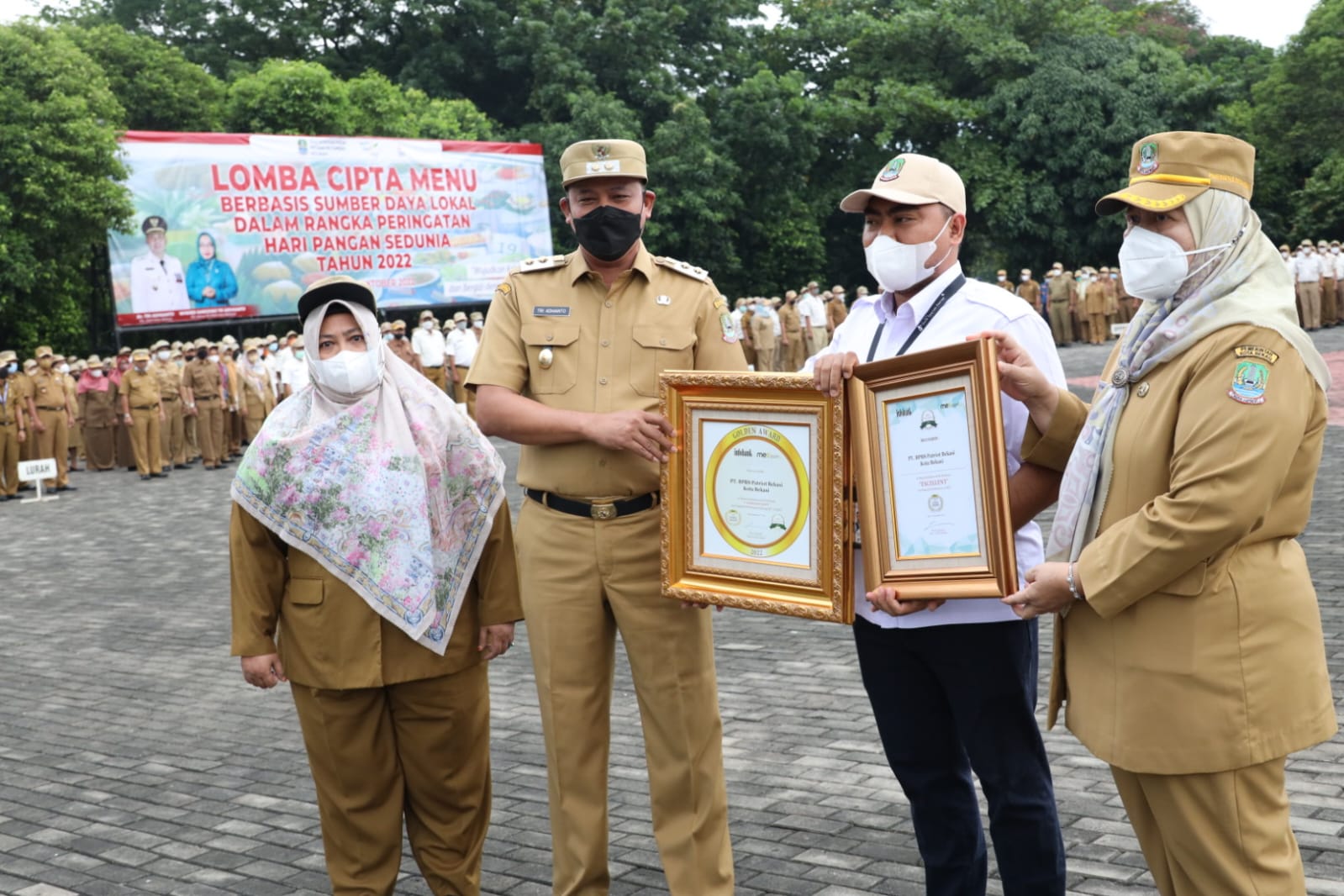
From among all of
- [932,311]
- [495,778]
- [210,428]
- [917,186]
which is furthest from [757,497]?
[210,428]

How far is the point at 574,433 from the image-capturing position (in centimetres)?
379

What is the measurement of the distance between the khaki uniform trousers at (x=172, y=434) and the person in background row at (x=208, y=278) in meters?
5.16

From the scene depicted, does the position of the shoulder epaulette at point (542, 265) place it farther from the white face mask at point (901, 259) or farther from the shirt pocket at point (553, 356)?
the white face mask at point (901, 259)

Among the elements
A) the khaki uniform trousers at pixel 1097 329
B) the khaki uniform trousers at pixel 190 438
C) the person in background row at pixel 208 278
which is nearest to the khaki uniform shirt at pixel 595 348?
the khaki uniform trousers at pixel 190 438

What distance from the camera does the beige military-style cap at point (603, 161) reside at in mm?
3863

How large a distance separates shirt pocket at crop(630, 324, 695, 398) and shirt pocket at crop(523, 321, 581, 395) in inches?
6.7

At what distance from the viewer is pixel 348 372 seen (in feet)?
13.0

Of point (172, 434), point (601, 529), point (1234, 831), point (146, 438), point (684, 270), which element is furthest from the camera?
point (172, 434)

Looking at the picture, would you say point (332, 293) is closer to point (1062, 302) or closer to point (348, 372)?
point (348, 372)

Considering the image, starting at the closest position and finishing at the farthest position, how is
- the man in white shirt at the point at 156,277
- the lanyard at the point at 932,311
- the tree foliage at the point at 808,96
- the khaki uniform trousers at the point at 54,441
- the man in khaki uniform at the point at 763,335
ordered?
the lanyard at the point at 932,311, the khaki uniform trousers at the point at 54,441, the man in white shirt at the point at 156,277, the man in khaki uniform at the point at 763,335, the tree foliage at the point at 808,96

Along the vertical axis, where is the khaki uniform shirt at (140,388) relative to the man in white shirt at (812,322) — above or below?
below

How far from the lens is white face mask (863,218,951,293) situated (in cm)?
335

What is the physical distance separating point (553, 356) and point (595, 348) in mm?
124

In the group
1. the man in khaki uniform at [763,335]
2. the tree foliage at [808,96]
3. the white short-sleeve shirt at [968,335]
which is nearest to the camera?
the white short-sleeve shirt at [968,335]
